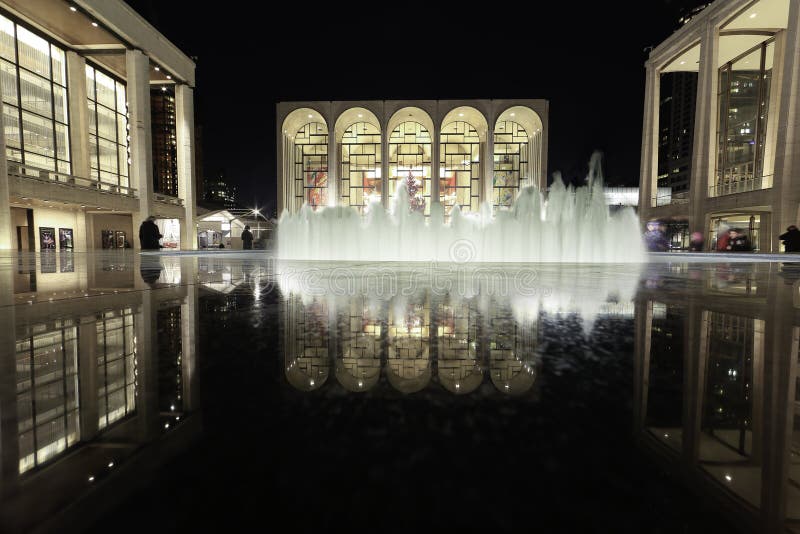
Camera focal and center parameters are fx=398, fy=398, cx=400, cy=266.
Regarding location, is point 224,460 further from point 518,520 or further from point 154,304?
point 154,304

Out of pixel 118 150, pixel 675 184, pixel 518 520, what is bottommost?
pixel 518 520

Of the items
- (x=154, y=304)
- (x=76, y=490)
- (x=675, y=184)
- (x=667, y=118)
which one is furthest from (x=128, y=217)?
(x=667, y=118)

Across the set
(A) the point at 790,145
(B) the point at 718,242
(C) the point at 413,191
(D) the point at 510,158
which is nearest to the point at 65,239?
(C) the point at 413,191

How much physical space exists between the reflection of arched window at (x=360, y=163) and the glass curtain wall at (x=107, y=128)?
725 inches

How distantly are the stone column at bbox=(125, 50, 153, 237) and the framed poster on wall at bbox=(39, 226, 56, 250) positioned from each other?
415 cm

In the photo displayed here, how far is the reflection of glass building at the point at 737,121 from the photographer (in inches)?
696

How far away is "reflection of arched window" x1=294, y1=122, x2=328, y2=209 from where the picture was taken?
40531 mm

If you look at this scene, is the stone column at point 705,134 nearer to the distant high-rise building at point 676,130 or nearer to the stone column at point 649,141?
the stone column at point 649,141

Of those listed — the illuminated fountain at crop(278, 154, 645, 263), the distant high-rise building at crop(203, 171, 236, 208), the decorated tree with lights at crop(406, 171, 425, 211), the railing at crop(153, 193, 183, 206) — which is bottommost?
the illuminated fountain at crop(278, 154, 645, 263)

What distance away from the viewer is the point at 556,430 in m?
0.86

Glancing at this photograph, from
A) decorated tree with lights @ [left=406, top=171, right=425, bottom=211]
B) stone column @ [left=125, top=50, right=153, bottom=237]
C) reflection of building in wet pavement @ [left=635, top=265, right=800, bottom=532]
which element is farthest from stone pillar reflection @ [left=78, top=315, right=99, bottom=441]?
decorated tree with lights @ [left=406, top=171, right=425, bottom=211]

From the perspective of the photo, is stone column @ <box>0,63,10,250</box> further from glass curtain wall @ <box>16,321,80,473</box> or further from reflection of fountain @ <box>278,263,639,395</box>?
glass curtain wall @ <box>16,321,80,473</box>

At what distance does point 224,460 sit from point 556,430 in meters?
0.67

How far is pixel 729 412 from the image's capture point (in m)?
1.00
